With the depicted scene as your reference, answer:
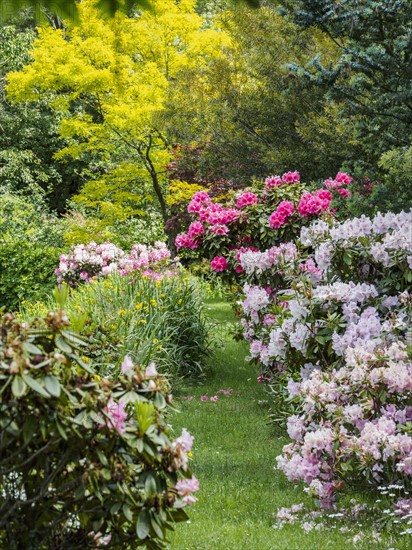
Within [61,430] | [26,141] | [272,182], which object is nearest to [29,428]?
[61,430]

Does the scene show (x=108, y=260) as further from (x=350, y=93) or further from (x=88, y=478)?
(x=88, y=478)

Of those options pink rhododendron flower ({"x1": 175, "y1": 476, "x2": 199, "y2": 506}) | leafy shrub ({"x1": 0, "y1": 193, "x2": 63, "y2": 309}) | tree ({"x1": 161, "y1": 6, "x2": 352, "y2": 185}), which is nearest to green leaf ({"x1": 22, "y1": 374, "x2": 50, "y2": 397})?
pink rhododendron flower ({"x1": 175, "y1": 476, "x2": 199, "y2": 506})

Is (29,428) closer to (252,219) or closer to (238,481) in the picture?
(238,481)

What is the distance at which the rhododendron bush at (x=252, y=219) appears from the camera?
7.92m

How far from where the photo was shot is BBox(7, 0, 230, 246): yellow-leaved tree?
15.4 meters

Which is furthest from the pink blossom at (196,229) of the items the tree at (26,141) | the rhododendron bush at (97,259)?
the tree at (26,141)

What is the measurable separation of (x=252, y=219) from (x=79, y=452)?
19.4 ft

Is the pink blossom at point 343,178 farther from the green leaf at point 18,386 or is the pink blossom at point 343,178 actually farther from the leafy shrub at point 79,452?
the green leaf at point 18,386

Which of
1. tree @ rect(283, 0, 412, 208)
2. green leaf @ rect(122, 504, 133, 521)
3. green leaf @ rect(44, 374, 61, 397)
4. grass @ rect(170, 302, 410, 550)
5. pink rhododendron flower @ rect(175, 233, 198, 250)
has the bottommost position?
grass @ rect(170, 302, 410, 550)

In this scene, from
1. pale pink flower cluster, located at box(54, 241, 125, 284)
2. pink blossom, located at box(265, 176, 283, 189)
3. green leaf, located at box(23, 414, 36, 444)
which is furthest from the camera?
pale pink flower cluster, located at box(54, 241, 125, 284)

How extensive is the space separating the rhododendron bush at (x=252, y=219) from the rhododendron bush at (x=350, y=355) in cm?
157

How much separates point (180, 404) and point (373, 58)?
11.8 ft

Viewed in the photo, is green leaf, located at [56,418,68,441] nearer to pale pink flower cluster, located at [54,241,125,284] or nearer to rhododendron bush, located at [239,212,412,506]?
rhododendron bush, located at [239,212,412,506]

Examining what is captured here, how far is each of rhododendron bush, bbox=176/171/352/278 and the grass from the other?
1.35m
